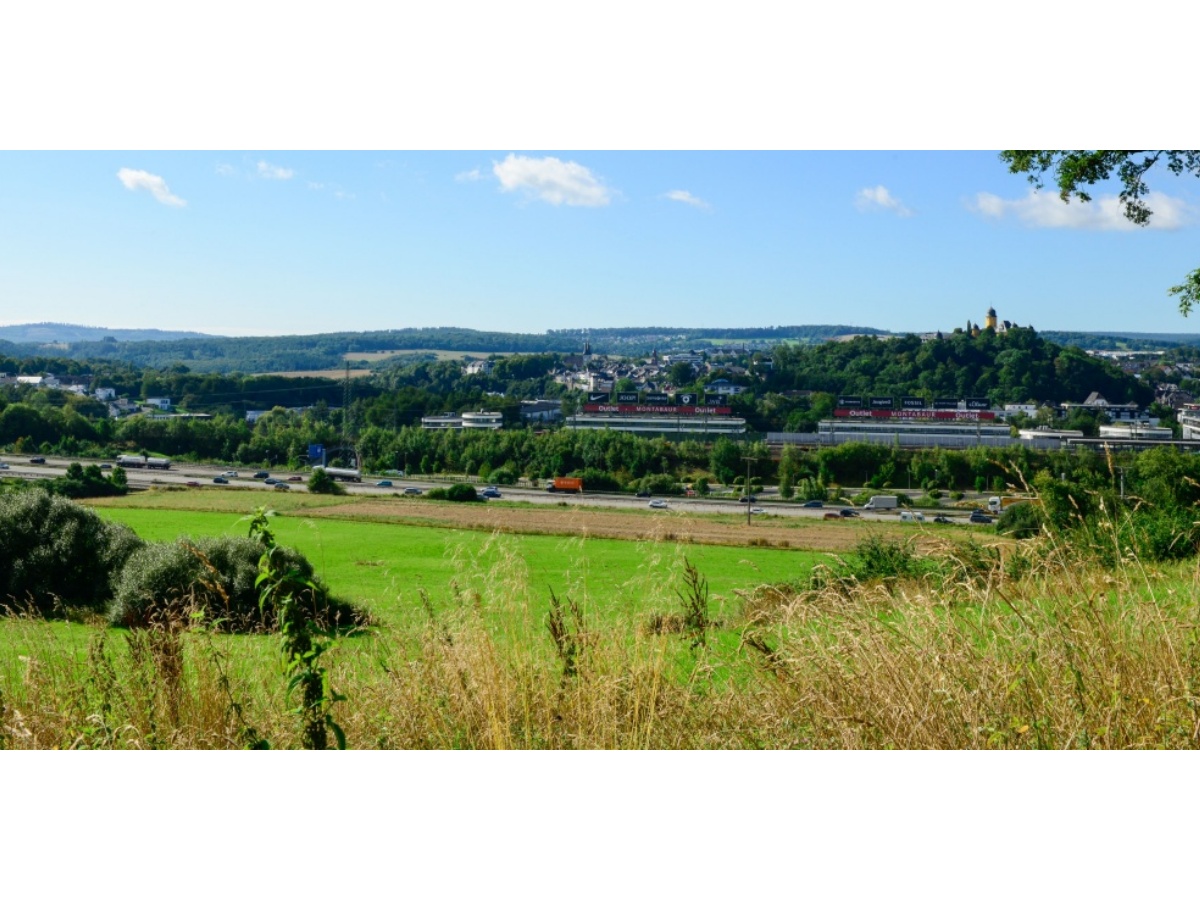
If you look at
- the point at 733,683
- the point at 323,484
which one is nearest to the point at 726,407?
the point at 323,484

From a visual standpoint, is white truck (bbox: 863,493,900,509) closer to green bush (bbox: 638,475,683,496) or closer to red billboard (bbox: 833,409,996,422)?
red billboard (bbox: 833,409,996,422)

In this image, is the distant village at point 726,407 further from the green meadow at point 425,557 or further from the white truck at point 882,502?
the green meadow at point 425,557

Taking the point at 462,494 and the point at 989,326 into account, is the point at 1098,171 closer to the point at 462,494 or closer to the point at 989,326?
the point at 989,326

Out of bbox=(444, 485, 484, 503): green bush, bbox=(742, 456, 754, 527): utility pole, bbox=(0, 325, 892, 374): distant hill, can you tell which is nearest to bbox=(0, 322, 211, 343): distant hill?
bbox=(0, 325, 892, 374): distant hill

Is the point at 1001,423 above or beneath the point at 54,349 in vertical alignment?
beneath

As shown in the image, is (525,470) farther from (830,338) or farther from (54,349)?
(54,349)
